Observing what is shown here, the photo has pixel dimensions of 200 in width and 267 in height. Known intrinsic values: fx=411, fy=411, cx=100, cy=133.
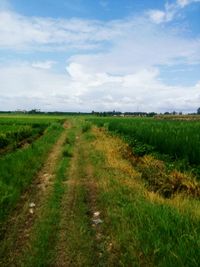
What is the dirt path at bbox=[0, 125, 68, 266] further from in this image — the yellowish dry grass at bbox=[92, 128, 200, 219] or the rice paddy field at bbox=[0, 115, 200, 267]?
the yellowish dry grass at bbox=[92, 128, 200, 219]

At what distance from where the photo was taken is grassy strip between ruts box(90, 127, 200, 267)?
658 centimetres

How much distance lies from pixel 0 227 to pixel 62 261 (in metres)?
2.48

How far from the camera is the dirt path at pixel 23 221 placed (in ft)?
24.6

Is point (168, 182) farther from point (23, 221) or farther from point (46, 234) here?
point (46, 234)

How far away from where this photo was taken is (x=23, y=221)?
9.48 m

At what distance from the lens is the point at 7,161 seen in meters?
17.3

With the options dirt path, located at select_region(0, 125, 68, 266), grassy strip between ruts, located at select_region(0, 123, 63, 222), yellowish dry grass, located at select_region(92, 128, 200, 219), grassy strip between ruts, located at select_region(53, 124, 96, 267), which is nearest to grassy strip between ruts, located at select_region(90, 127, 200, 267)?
yellowish dry grass, located at select_region(92, 128, 200, 219)

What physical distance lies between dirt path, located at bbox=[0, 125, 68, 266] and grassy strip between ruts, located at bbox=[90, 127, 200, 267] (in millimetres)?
1619

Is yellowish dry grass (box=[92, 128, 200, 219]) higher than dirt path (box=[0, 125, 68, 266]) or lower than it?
higher

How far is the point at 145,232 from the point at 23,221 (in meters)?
3.21

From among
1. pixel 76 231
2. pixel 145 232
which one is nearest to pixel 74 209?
pixel 76 231

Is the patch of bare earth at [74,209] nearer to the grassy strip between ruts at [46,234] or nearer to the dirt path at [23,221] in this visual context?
the grassy strip between ruts at [46,234]

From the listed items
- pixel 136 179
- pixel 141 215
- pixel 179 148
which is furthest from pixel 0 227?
pixel 179 148

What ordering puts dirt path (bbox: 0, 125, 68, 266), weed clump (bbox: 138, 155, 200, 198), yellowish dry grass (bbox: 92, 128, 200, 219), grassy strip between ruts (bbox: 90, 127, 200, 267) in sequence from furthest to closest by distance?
weed clump (bbox: 138, 155, 200, 198)
yellowish dry grass (bbox: 92, 128, 200, 219)
dirt path (bbox: 0, 125, 68, 266)
grassy strip between ruts (bbox: 90, 127, 200, 267)
